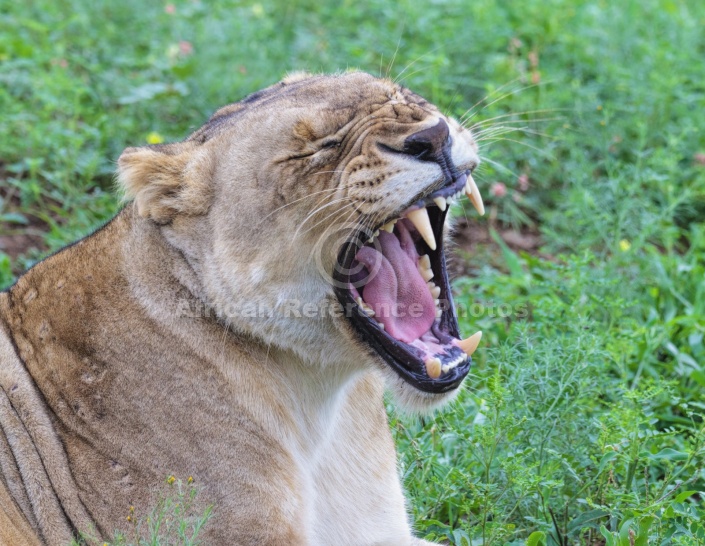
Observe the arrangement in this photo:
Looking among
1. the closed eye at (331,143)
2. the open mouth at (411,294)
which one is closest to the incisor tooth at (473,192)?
the open mouth at (411,294)

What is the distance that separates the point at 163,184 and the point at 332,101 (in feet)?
1.77

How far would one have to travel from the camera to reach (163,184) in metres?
2.93

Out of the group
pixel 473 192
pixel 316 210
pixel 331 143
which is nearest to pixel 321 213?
pixel 316 210

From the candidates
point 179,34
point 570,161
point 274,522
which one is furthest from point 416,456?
point 179,34

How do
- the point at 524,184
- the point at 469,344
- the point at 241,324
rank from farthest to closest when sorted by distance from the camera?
the point at 524,184 → the point at 469,344 → the point at 241,324

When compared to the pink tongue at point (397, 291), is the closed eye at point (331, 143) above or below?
above

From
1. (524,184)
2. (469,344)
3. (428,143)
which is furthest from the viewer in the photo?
(524,184)

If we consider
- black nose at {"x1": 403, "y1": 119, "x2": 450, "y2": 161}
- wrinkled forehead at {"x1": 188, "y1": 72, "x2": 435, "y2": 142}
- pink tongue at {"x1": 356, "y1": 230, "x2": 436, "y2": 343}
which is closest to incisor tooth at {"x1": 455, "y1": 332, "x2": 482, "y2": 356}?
pink tongue at {"x1": 356, "y1": 230, "x2": 436, "y2": 343}

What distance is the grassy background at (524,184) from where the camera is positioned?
10.5ft

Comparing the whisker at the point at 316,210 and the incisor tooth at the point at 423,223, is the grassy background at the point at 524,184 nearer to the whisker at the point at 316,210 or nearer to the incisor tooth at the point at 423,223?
the incisor tooth at the point at 423,223

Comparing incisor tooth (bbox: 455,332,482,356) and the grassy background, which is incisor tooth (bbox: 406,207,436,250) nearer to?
incisor tooth (bbox: 455,332,482,356)

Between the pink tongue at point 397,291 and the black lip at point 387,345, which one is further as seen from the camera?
the pink tongue at point 397,291

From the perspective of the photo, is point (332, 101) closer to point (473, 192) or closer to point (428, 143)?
point (428, 143)

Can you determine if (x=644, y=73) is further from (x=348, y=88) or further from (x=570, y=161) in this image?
(x=348, y=88)
